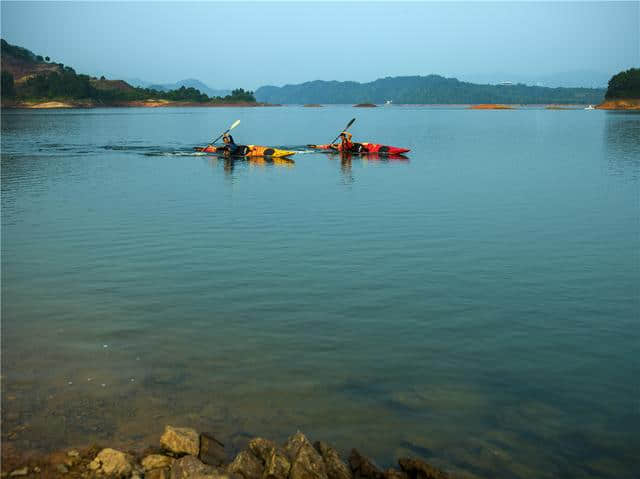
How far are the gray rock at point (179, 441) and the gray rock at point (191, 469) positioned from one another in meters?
0.63

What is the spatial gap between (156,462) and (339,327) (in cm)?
653

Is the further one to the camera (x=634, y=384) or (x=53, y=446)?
(x=634, y=384)

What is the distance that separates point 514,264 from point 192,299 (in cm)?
1097

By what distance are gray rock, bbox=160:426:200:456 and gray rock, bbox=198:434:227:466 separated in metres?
0.15

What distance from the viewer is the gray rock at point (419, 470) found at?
8.66 m

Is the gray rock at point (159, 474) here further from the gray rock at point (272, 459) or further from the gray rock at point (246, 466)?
the gray rock at point (272, 459)

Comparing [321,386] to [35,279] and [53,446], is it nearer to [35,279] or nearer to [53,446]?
[53,446]

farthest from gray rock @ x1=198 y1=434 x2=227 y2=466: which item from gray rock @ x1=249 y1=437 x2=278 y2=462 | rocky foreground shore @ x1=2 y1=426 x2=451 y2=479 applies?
gray rock @ x1=249 y1=437 x2=278 y2=462

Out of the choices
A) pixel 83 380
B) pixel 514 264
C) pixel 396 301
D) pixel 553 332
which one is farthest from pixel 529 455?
pixel 514 264

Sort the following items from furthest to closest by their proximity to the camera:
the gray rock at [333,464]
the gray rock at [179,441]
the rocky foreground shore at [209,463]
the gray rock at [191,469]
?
the gray rock at [179,441] < the gray rock at [333,464] < the rocky foreground shore at [209,463] < the gray rock at [191,469]

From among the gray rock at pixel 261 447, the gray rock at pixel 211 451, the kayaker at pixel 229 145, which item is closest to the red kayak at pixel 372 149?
the kayaker at pixel 229 145

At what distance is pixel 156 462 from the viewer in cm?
899

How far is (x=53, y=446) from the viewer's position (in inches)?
380

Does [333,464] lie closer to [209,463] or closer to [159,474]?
[209,463]
